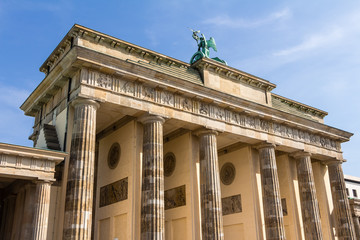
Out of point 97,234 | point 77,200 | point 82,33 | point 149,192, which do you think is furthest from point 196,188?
point 82,33

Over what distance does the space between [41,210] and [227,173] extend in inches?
573

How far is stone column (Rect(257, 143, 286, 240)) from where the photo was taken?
22.1 metres

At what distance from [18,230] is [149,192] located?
5.86 meters

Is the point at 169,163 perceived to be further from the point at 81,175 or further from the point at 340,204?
the point at 340,204

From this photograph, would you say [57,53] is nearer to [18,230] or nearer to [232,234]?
[18,230]

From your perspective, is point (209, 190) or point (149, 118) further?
point (209, 190)

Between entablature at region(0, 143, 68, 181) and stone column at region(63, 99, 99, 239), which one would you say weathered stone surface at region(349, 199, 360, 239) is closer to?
stone column at region(63, 99, 99, 239)

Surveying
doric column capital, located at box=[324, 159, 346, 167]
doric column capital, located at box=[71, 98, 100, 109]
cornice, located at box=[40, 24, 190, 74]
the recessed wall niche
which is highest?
cornice, located at box=[40, 24, 190, 74]

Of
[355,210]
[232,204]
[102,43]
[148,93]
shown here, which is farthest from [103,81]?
[355,210]

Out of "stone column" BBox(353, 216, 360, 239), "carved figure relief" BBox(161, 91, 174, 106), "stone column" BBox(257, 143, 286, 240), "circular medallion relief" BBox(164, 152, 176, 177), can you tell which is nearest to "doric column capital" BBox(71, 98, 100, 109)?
"carved figure relief" BBox(161, 91, 174, 106)

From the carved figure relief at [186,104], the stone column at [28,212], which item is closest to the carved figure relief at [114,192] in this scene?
the stone column at [28,212]

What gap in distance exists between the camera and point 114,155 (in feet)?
67.7

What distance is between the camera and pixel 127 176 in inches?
750

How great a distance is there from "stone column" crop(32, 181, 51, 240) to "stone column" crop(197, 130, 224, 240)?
27.0 ft
